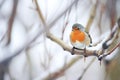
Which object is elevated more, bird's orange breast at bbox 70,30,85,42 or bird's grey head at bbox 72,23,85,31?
bird's grey head at bbox 72,23,85,31

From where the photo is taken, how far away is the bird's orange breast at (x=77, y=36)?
4.76 feet

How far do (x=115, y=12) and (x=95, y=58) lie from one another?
0.96 feet

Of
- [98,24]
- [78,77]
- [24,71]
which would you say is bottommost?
[78,77]

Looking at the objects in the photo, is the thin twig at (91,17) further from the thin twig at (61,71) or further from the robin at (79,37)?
the thin twig at (61,71)

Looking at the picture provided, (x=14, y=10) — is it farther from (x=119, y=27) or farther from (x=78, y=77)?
(x=119, y=27)

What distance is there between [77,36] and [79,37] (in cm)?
1

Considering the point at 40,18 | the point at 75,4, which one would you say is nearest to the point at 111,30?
the point at 75,4

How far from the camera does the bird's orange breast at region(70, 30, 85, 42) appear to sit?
1.45 metres

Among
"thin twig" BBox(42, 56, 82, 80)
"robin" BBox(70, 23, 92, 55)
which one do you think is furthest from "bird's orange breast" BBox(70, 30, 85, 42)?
"thin twig" BBox(42, 56, 82, 80)

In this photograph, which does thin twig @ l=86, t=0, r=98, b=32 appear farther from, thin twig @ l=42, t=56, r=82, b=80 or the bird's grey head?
thin twig @ l=42, t=56, r=82, b=80

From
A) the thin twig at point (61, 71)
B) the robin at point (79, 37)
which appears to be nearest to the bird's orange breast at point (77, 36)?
the robin at point (79, 37)

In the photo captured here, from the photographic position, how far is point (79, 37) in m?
1.46

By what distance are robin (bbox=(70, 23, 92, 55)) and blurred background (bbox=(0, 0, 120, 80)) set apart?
0.02 metres

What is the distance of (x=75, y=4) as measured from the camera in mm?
1480
